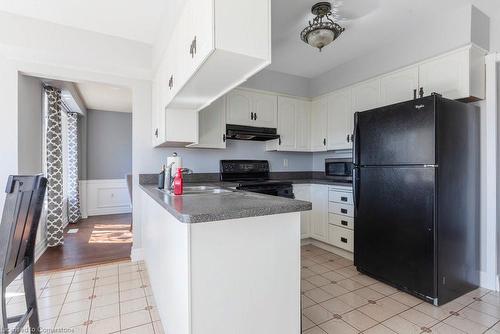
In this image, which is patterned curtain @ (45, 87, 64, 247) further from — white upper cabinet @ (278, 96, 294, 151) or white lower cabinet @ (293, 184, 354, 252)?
white lower cabinet @ (293, 184, 354, 252)

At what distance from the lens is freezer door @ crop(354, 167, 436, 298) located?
210 centimetres

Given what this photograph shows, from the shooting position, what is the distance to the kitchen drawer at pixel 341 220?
3.02 m

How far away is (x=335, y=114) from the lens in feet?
11.8

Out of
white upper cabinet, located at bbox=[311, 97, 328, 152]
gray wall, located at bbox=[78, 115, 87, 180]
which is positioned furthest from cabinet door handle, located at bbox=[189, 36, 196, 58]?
gray wall, located at bbox=[78, 115, 87, 180]

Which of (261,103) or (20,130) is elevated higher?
(261,103)

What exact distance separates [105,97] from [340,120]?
160 inches

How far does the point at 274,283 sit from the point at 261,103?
268cm

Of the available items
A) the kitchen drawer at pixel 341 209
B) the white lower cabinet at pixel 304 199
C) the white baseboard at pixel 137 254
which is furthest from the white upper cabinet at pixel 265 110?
the white baseboard at pixel 137 254

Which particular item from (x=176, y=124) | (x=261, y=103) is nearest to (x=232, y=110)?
(x=261, y=103)

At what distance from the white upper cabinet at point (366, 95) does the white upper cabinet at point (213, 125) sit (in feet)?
5.43

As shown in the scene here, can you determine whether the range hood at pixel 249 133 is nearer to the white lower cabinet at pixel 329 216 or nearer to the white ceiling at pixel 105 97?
the white lower cabinet at pixel 329 216

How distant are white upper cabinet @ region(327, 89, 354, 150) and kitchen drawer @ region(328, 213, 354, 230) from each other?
0.89 m

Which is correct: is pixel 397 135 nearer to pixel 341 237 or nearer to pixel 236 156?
pixel 341 237

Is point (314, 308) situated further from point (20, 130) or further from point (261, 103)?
point (20, 130)
